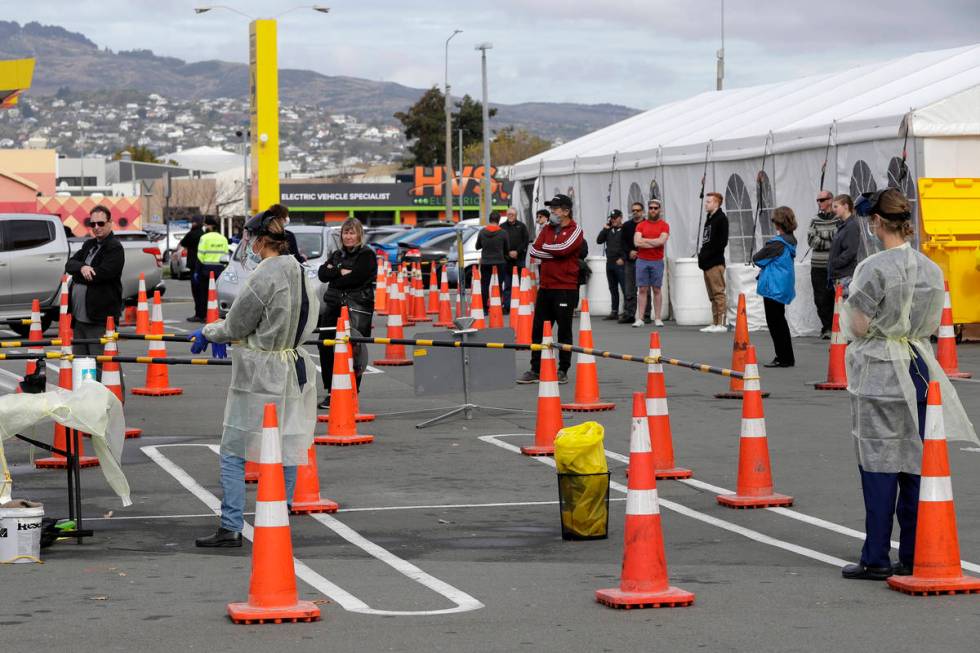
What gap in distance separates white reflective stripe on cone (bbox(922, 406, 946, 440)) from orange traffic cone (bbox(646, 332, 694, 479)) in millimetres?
3430

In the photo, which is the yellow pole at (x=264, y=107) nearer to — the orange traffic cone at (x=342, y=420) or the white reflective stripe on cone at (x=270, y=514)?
the orange traffic cone at (x=342, y=420)

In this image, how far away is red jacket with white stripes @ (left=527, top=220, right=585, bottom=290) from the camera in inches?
659

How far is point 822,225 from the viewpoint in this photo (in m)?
20.9

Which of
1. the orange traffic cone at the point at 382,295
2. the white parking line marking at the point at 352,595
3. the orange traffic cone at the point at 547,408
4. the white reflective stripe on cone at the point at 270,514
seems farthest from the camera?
the orange traffic cone at the point at 382,295

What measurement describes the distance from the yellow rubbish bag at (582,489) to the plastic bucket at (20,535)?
2834 millimetres

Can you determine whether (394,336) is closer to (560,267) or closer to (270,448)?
(560,267)

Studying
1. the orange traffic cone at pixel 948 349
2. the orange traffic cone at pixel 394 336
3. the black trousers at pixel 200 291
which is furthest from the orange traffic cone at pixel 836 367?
the black trousers at pixel 200 291

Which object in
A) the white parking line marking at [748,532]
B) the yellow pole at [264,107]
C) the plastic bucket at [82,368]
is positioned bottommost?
the white parking line marking at [748,532]

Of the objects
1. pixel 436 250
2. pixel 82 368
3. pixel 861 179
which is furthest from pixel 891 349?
pixel 436 250

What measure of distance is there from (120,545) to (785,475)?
474 centimetres

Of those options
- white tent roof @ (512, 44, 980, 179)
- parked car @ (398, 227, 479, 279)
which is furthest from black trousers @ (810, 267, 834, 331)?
parked car @ (398, 227, 479, 279)

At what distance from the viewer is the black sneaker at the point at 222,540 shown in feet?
29.5

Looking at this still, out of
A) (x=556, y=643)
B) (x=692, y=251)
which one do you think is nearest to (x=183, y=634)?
(x=556, y=643)

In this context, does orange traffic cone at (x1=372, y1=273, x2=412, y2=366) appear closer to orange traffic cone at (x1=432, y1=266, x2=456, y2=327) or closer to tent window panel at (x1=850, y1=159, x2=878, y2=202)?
orange traffic cone at (x1=432, y1=266, x2=456, y2=327)
